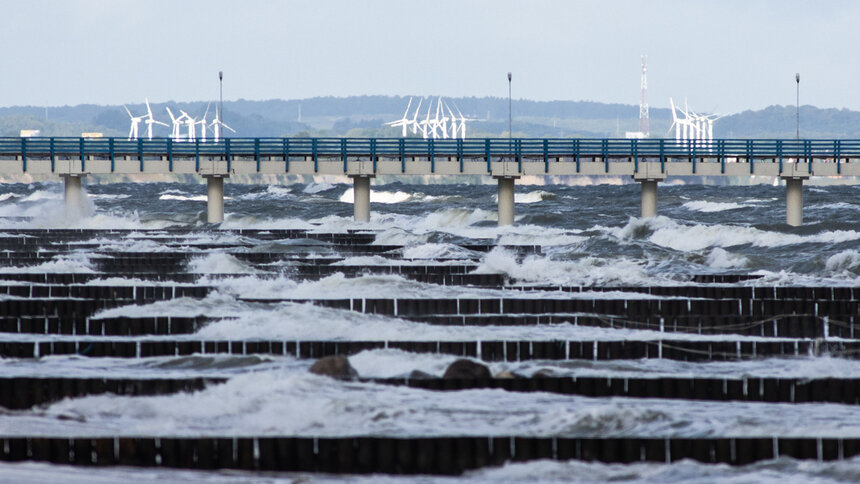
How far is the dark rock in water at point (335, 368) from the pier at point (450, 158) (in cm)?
3174

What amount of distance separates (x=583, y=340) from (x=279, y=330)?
5.56 m

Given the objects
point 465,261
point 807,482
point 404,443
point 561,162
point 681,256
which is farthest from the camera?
point 561,162

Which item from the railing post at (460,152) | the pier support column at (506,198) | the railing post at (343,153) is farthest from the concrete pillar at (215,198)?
Answer: the pier support column at (506,198)

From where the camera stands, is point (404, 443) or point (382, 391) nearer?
point (404, 443)

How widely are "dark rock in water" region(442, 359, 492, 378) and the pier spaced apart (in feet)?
105

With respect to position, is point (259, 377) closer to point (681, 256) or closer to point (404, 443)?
point (404, 443)

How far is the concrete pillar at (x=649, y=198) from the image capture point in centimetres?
5038

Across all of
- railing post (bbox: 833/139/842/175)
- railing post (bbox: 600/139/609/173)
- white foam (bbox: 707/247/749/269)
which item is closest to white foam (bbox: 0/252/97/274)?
white foam (bbox: 707/247/749/269)

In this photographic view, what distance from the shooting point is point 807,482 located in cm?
1124

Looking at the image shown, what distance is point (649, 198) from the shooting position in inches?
1998

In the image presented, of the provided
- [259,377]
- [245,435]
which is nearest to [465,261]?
[259,377]

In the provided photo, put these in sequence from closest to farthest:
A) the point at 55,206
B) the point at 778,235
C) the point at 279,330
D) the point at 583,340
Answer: the point at 583,340 → the point at 279,330 → the point at 778,235 → the point at 55,206

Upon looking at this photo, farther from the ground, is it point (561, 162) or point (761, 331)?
point (561, 162)

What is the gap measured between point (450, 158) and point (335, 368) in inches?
1333
